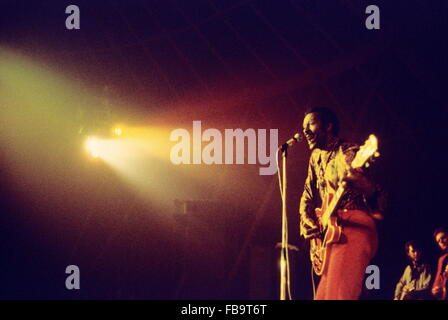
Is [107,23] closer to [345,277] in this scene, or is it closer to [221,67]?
[221,67]

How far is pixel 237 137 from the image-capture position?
4164 mm

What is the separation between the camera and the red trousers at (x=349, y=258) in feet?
11.3

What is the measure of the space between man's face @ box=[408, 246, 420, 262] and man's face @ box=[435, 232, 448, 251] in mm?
161

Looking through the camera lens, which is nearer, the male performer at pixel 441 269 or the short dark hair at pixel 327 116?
the male performer at pixel 441 269

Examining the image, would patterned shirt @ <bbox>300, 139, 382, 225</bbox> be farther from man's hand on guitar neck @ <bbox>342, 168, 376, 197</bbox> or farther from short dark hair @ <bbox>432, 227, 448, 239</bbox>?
short dark hair @ <bbox>432, 227, 448, 239</bbox>

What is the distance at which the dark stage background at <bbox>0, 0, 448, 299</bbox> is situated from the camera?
3977mm

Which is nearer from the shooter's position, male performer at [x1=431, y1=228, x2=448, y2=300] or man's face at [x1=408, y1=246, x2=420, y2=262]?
male performer at [x1=431, y1=228, x2=448, y2=300]

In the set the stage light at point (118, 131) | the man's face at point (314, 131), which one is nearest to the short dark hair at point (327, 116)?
the man's face at point (314, 131)

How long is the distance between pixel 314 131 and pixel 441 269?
1.35m

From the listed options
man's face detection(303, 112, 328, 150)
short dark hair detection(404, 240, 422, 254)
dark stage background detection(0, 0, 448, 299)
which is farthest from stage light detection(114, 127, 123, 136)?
short dark hair detection(404, 240, 422, 254)

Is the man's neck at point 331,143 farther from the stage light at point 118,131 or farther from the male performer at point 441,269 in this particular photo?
the stage light at point 118,131

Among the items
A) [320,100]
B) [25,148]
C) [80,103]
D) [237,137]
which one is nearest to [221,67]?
[237,137]

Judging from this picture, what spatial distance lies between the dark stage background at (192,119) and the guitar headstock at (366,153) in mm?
665

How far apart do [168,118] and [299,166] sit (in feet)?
3.73
